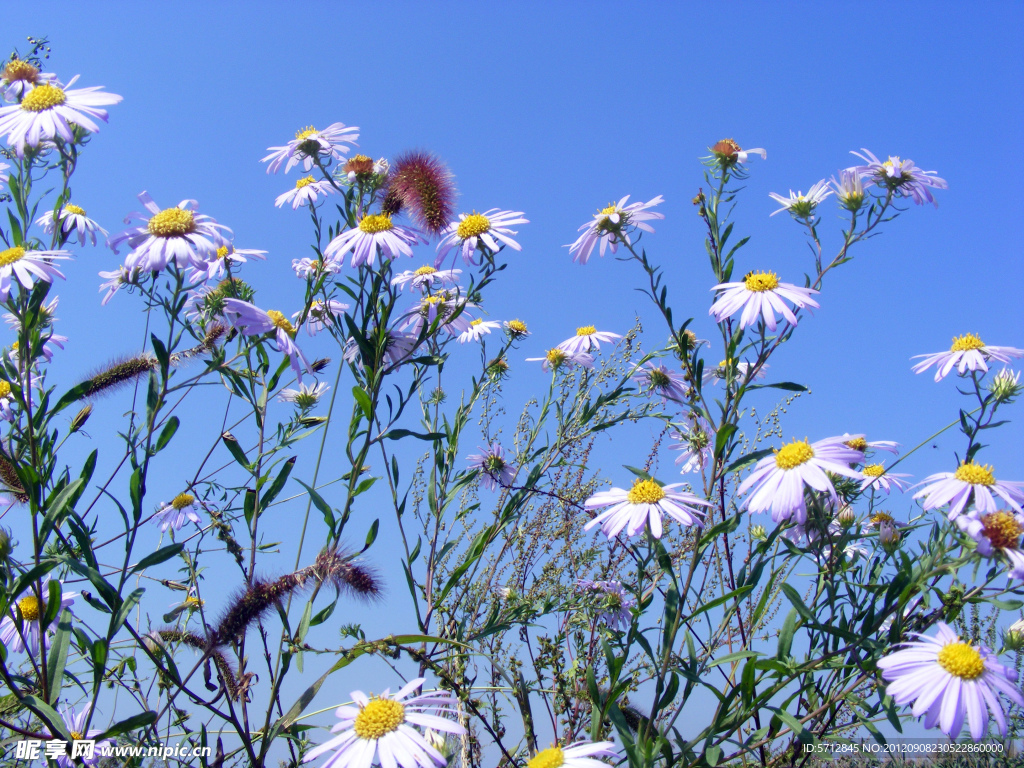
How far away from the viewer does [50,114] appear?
1778 mm

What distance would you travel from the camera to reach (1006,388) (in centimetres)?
190

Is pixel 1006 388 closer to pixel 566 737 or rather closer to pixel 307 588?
pixel 566 737

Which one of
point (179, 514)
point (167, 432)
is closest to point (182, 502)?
point (179, 514)

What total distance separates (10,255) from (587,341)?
2.01m

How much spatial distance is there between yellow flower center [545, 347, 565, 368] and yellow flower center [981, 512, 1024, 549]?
1760 mm

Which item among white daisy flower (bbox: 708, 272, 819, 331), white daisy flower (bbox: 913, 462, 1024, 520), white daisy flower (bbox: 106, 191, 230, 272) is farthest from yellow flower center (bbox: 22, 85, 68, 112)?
white daisy flower (bbox: 913, 462, 1024, 520)

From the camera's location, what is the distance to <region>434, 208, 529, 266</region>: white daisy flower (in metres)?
2.09

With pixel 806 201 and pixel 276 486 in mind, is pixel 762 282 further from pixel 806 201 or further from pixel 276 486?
pixel 276 486

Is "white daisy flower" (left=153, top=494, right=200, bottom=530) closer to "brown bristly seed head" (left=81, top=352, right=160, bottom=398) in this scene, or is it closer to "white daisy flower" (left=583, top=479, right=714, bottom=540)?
"brown bristly seed head" (left=81, top=352, right=160, bottom=398)

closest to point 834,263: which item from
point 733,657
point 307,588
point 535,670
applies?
point 733,657

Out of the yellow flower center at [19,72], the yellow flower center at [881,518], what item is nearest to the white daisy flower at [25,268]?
the yellow flower center at [19,72]

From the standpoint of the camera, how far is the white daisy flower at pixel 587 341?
9.60ft

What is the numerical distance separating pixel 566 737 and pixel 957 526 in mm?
1428

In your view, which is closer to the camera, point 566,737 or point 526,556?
point 566,737
